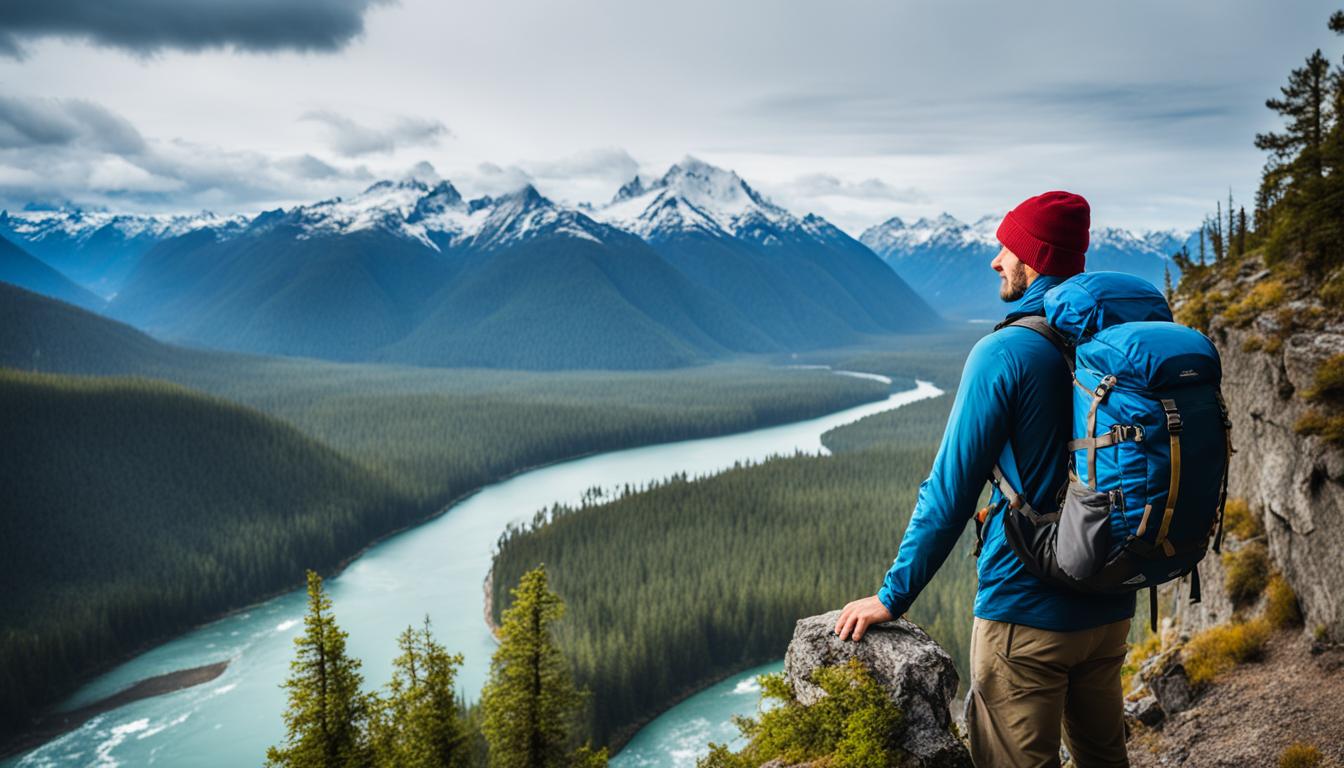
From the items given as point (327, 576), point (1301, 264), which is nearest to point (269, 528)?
point (327, 576)

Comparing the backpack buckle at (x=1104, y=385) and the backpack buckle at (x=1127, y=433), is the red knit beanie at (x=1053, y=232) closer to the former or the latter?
the backpack buckle at (x=1104, y=385)

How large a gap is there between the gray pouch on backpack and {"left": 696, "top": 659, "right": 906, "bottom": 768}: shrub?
338 centimetres

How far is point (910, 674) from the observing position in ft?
26.0

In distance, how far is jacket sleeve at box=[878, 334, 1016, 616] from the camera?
543cm

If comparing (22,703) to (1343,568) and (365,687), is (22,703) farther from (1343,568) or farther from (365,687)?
(1343,568)

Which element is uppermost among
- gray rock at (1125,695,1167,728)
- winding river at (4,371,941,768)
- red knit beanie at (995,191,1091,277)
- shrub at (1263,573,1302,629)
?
red knit beanie at (995,191,1091,277)

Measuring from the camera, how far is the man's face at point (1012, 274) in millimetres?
6109

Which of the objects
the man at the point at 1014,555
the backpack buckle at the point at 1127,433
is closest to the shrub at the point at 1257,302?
the man at the point at 1014,555

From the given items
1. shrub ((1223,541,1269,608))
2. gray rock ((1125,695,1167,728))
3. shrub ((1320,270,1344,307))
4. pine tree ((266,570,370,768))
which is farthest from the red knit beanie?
pine tree ((266,570,370,768))

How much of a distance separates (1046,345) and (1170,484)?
1170mm

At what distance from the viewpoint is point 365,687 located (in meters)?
62.8

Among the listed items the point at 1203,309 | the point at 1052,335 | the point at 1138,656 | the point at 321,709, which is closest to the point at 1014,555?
the point at 1052,335

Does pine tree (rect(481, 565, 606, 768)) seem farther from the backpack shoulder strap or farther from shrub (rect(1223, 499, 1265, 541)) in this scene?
the backpack shoulder strap

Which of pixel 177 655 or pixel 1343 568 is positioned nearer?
pixel 1343 568
